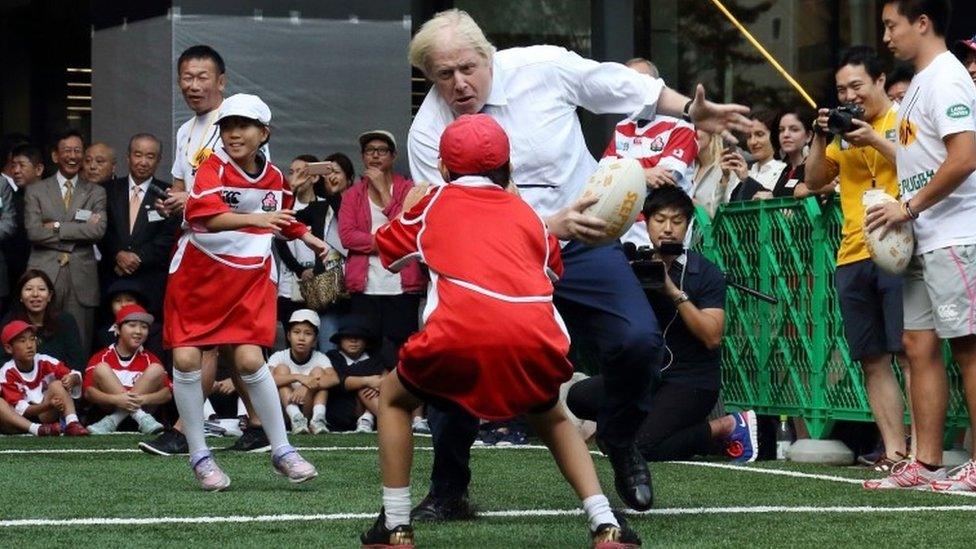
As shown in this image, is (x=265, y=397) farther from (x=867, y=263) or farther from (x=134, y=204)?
(x=134, y=204)

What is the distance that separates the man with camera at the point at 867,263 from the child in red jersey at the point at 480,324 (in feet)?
11.5

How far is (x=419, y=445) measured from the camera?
36.9 feet

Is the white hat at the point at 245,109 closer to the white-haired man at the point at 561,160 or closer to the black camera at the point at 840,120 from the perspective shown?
the white-haired man at the point at 561,160

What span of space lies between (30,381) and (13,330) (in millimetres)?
413

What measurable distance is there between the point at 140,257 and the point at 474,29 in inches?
288

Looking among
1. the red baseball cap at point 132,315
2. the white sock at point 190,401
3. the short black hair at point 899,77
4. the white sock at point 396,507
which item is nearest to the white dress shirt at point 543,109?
the white sock at point 396,507

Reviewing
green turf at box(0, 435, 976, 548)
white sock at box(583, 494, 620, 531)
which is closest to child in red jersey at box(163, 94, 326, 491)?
green turf at box(0, 435, 976, 548)

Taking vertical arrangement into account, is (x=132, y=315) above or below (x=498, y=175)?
below

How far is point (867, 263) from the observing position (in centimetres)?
941

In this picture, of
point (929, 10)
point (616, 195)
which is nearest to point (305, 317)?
point (929, 10)

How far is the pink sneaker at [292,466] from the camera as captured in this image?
830 cm

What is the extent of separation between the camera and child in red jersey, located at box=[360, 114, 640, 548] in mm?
5836

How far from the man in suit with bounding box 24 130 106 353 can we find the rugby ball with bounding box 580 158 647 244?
809cm

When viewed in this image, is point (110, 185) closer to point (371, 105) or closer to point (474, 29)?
point (371, 105)
